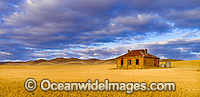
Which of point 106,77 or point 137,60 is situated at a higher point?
point 137,60

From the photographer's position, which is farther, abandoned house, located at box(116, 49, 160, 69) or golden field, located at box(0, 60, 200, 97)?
abandoned house, located at box(116, 49, 160, 69)

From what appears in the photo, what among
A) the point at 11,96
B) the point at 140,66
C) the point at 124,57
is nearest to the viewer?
the point at 11,96

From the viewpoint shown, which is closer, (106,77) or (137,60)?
(106,77)

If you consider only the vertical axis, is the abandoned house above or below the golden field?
above

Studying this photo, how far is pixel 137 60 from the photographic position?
4394cm

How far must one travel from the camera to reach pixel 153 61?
4625 cm

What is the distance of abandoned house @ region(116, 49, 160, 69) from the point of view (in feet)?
141

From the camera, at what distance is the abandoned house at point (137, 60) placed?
4296cm

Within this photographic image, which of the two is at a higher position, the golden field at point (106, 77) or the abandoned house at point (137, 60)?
the abandoned house at point (137, 60)

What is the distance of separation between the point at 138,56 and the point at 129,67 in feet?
12.0

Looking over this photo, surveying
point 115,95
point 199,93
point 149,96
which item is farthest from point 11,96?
point 199,93

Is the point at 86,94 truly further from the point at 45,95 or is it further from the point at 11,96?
the point at 11,96

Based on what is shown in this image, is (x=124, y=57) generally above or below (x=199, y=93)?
above

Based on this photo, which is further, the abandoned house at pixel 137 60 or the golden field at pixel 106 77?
the abandoned house at pixel 137 60
